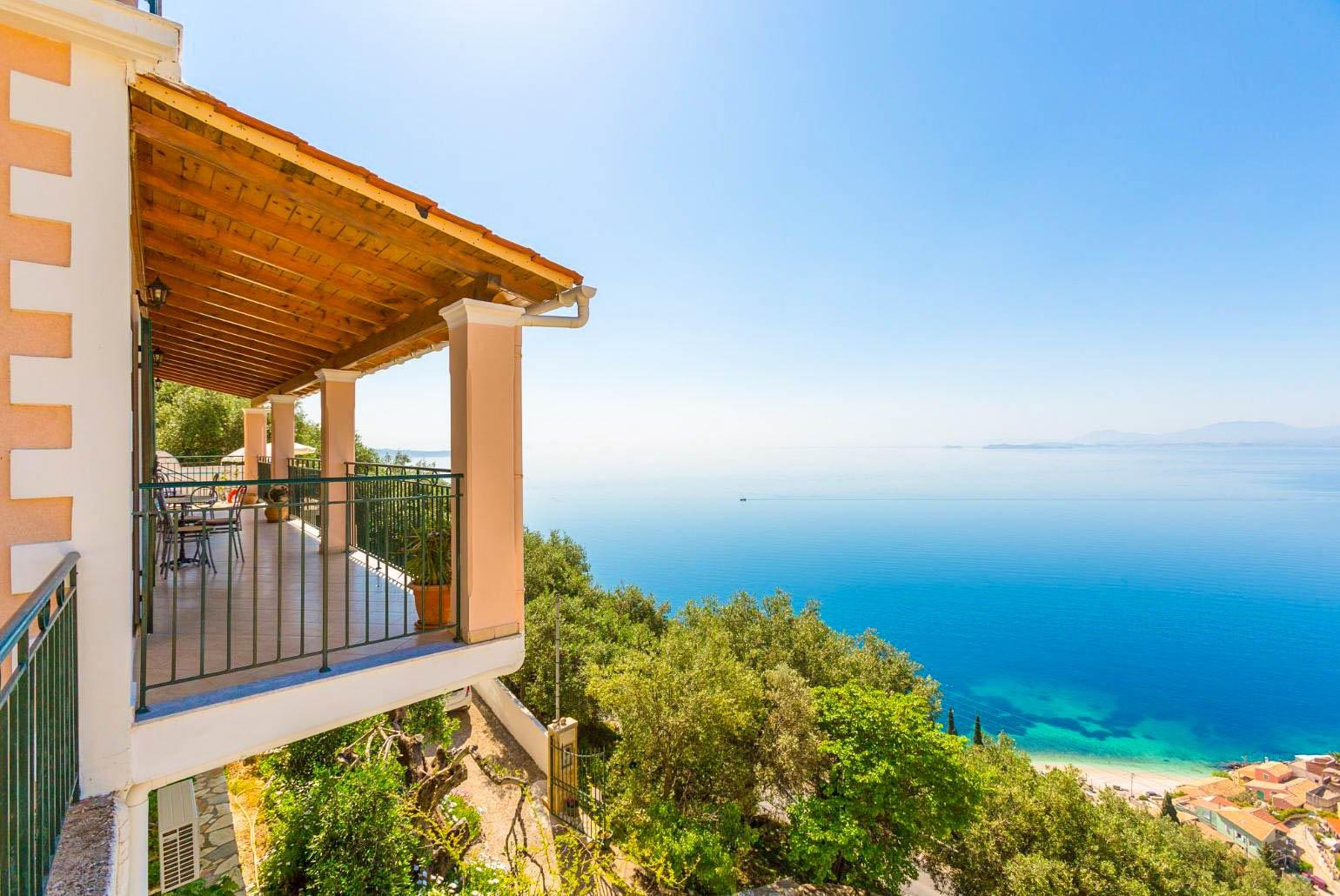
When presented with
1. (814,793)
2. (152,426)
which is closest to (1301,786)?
(814,793)

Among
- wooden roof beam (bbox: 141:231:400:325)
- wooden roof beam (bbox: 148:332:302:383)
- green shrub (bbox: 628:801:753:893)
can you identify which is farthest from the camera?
green shrub (bbox: 628:801:753:893)

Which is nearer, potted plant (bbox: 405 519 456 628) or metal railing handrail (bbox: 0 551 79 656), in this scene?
metal railing handrail (bbox: 0 551 79 656)

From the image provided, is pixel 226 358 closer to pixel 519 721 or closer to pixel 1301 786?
pixel 519 721

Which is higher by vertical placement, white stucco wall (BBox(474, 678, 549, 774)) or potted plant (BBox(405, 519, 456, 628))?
potted plant (BBox(405, 519, 456, 628))

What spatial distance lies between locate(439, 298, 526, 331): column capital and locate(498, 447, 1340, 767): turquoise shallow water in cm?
4778

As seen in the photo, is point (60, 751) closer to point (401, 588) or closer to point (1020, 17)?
point (401, 588)

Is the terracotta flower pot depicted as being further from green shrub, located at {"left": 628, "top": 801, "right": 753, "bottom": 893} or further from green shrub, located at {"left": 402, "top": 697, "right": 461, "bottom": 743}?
green shrub, located at {"left": 628, "top": 801, "right": 753, "bottom": 893}

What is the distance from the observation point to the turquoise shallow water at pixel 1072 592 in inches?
1687

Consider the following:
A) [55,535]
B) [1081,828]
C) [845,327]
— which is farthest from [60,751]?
[845,327]

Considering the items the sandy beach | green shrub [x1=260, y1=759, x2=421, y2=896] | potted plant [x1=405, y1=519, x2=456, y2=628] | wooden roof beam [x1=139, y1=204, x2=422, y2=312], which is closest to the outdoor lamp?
wooden roof beam [x1=139, y1=204, x2=422, y2=312]

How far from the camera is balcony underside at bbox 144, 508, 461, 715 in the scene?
2.83 m

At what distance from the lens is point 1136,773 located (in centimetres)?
3400

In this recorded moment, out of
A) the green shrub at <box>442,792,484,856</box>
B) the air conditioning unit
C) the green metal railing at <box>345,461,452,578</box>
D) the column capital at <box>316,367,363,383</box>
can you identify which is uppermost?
the column capital at <box>316,367,363,383</box>

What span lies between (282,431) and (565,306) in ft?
28.9
